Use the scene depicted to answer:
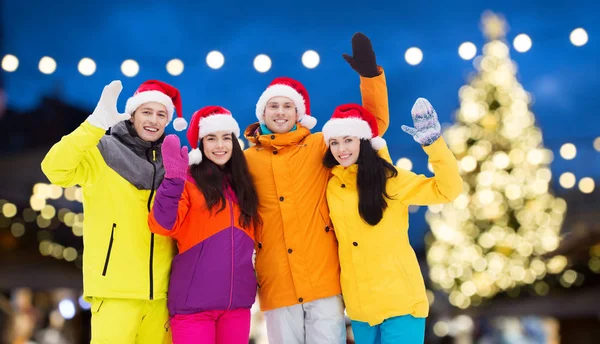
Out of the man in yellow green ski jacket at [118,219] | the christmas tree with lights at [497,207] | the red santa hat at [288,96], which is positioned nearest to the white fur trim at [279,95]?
the red santa hat at [288,96]

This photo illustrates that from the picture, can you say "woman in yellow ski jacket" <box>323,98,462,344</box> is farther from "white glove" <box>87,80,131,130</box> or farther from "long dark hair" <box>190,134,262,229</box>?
"white glove" <box>87,80,131,130</box>

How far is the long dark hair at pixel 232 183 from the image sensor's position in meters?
2.89

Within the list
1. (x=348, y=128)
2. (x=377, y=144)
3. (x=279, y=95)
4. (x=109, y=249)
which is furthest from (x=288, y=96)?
(x=109, y=249)

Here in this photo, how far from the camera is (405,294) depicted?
2.83 m

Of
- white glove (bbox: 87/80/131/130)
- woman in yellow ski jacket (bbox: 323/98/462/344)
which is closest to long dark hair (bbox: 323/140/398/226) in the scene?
woman in yellow ski jacket (bbox: 323/98/462/344)

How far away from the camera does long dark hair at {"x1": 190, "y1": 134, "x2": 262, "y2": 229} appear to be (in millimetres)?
2889

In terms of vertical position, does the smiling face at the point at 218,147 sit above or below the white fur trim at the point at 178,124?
below

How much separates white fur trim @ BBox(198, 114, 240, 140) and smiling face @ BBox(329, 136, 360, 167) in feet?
1.84

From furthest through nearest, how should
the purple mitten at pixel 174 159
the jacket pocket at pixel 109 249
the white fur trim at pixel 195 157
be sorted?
the white fur trim at pixel 195 157 → the jacket pocket at pixel 109 249 → the purple mitten at pixel 174 159

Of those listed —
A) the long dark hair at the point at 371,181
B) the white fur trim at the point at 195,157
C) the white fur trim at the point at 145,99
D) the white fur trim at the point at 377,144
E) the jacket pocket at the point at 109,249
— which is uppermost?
the white fur trim at the point at 145,99

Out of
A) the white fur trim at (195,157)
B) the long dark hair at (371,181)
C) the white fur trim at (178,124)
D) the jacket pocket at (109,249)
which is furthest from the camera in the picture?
the white fur trim at (178,124)

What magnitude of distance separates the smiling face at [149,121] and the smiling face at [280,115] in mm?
583

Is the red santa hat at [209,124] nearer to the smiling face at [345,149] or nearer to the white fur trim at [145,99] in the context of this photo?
the white fur trim at [145,99]

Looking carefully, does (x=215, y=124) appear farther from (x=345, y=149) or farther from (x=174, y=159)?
(x=345, y=149)
